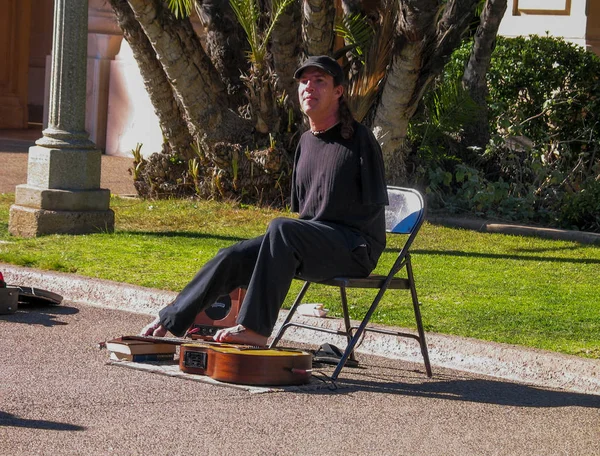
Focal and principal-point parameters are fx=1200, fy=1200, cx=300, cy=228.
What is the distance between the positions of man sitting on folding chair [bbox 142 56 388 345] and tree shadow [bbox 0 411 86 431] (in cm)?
117

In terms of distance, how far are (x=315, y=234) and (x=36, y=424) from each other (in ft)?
5.58

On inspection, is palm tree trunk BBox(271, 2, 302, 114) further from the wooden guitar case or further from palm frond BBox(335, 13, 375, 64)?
the wooden guitar case

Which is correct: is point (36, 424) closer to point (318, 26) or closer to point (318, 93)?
point (318, 93)

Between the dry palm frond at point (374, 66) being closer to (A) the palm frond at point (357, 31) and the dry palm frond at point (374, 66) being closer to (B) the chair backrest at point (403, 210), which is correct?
(A) the palm frond at point (357, 31)

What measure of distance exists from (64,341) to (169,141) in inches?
260

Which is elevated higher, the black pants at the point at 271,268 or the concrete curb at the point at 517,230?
the black pants at the point at 271,268

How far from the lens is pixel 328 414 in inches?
199

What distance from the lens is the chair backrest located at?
6031mm

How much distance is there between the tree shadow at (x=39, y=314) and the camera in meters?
7.03

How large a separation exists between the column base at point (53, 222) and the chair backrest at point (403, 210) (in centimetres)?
439

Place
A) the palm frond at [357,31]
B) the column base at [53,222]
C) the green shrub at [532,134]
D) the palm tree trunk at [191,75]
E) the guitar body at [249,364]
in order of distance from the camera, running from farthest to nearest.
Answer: the green shrub at [532,134] < the palm frond at [357,31] < the palm tree trunk at [191,75] < the column base at [53,222] < the guitar body at [249,364]

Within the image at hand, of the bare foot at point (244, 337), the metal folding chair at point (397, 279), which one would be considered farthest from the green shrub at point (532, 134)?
the bare foot at point (244, 337)

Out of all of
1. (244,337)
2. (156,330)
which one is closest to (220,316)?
(156,330)

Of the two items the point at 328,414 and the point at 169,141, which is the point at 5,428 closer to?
the point at 328,414
